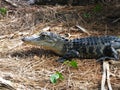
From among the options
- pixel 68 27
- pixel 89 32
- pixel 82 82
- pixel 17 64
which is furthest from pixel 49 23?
pixel 82 82

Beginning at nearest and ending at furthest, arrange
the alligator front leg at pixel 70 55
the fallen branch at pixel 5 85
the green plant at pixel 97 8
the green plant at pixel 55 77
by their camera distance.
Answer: the fallen branch at pixel 5 85 → the green plant at pixel 55 77 → the alligator front leg at pixel 70 55 → the green plant at pixel 97 8

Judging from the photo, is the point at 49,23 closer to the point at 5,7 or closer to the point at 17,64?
the point at 5,7

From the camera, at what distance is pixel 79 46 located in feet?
15.9

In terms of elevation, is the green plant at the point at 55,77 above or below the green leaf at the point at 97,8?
below

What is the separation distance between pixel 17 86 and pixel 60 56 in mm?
1194

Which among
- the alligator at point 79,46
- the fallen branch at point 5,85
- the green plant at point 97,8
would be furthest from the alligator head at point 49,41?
the green plant at point 97,8

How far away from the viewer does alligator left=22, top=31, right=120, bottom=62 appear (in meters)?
4.78

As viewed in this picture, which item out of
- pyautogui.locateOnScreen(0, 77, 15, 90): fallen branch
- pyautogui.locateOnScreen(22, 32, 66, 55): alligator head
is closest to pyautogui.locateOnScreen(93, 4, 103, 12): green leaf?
pyautogui.locateOnScreen(22, 32, 66, 55): alligator head

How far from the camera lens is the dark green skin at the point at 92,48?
4777 millimetres

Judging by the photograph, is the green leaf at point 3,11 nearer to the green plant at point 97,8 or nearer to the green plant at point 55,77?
the green plant at point 97,8

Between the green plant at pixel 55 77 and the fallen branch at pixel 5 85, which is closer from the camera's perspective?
the fallen branch at pixel 5 85

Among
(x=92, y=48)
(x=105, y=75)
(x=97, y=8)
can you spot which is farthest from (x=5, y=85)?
(x=97, y=8)

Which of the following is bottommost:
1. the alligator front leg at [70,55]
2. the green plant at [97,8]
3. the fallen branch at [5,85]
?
the fallen branch at [5,85]

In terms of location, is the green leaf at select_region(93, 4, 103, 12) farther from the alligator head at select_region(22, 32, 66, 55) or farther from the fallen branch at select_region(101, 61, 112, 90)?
the fallen branch at select_region(101, 61, 112, 90)
